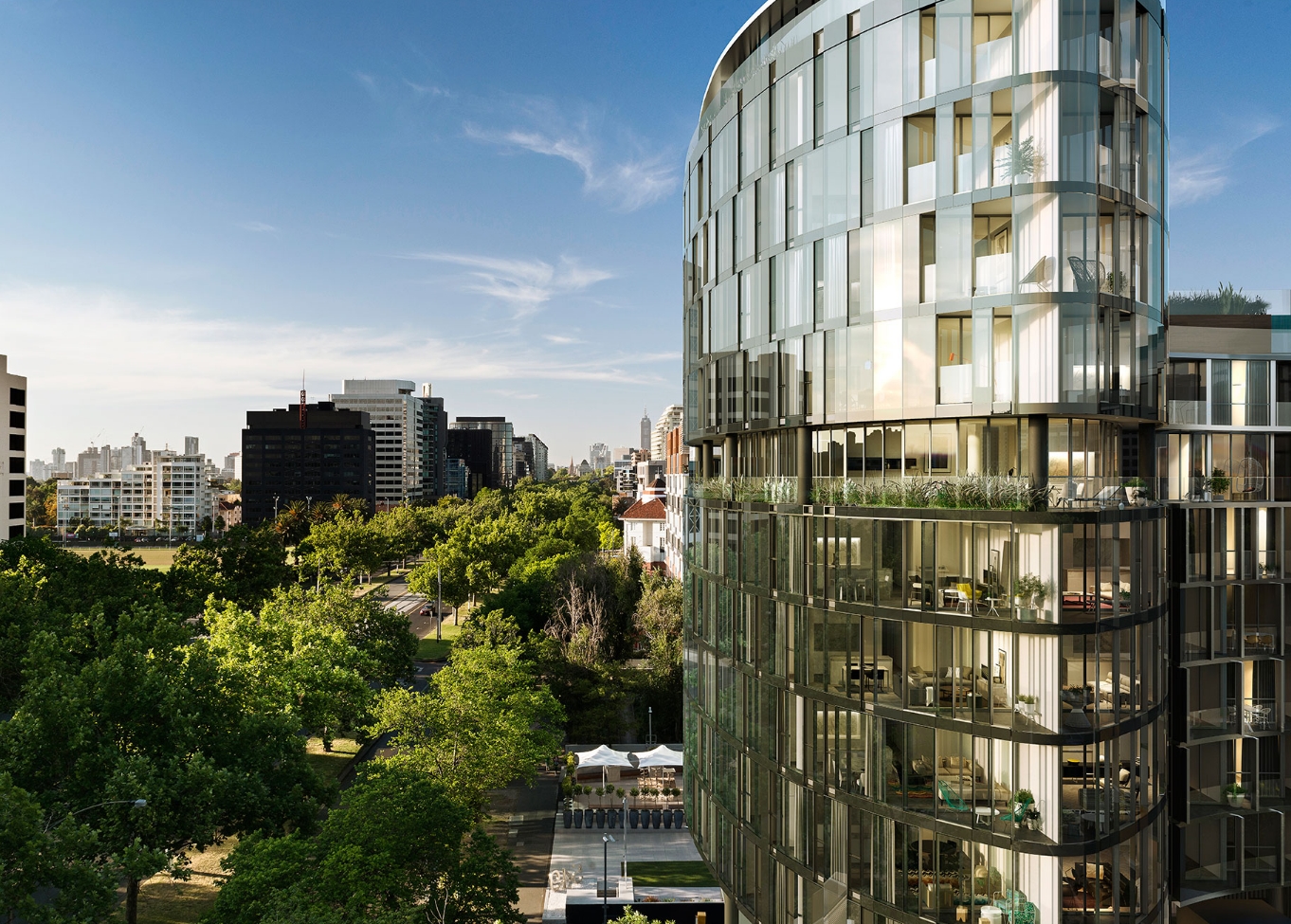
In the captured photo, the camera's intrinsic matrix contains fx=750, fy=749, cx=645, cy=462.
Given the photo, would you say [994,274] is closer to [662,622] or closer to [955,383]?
[955,383]

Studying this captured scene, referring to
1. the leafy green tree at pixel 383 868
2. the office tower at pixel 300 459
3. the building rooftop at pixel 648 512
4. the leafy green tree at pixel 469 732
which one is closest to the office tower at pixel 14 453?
the leafy green tree at pixel 469 732

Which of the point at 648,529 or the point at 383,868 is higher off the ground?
the point at 648,529

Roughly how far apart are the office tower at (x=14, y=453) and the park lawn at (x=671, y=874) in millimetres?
76954

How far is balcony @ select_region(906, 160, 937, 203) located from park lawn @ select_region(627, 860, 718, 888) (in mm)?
27942

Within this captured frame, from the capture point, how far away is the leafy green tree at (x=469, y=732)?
32188 mm

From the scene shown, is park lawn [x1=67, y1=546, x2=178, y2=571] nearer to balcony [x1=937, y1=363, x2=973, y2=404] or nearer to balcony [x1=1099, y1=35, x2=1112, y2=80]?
balcony [x1=937, y1=363, x2=973, y2=404]

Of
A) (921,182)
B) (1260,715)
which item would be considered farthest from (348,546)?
(1260,715)

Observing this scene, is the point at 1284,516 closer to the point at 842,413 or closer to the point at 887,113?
the point at 842,413

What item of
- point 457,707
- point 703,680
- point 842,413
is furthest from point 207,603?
point 842,413

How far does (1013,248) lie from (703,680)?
59.4ft

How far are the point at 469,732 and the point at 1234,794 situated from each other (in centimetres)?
2862

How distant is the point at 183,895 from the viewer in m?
29.9

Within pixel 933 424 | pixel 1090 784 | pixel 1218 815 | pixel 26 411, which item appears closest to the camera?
pixel 1090 784

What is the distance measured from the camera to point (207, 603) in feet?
155
